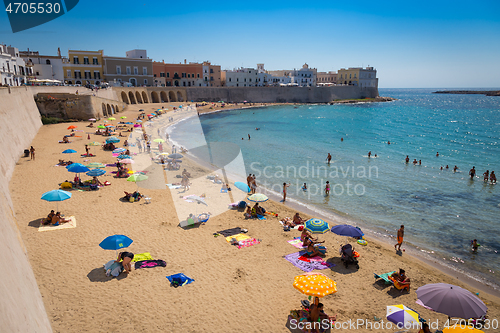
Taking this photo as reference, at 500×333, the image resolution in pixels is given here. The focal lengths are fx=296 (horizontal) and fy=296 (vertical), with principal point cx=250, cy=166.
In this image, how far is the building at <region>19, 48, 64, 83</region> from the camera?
156ft

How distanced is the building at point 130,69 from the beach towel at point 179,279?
5402 cm

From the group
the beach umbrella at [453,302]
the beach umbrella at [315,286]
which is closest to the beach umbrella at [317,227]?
the beach umbrella at [315,286]

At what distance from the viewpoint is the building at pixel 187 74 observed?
6638 cm

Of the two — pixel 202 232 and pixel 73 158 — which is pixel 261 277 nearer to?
pixel 202 232

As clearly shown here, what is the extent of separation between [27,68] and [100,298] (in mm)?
50197

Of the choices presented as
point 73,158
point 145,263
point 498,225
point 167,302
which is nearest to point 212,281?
point 167,302

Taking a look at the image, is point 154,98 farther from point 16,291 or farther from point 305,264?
point 16,291

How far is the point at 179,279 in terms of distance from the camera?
8.23m

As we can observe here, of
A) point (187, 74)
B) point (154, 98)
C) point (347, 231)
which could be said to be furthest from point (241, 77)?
point (347, 231)

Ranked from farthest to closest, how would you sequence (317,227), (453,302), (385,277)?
(317,227)
(385,277)
(453,302)

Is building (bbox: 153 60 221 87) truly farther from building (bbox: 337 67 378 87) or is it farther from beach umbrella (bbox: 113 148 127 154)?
building (bbox: 337 67 378 87)

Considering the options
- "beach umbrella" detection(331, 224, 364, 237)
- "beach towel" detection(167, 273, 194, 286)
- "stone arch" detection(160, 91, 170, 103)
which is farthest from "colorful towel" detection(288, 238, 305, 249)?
"stone arch" detection(160, 91, 170, 103)

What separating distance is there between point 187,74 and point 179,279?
6895 cm

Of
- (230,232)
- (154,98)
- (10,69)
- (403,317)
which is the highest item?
(10,69)
